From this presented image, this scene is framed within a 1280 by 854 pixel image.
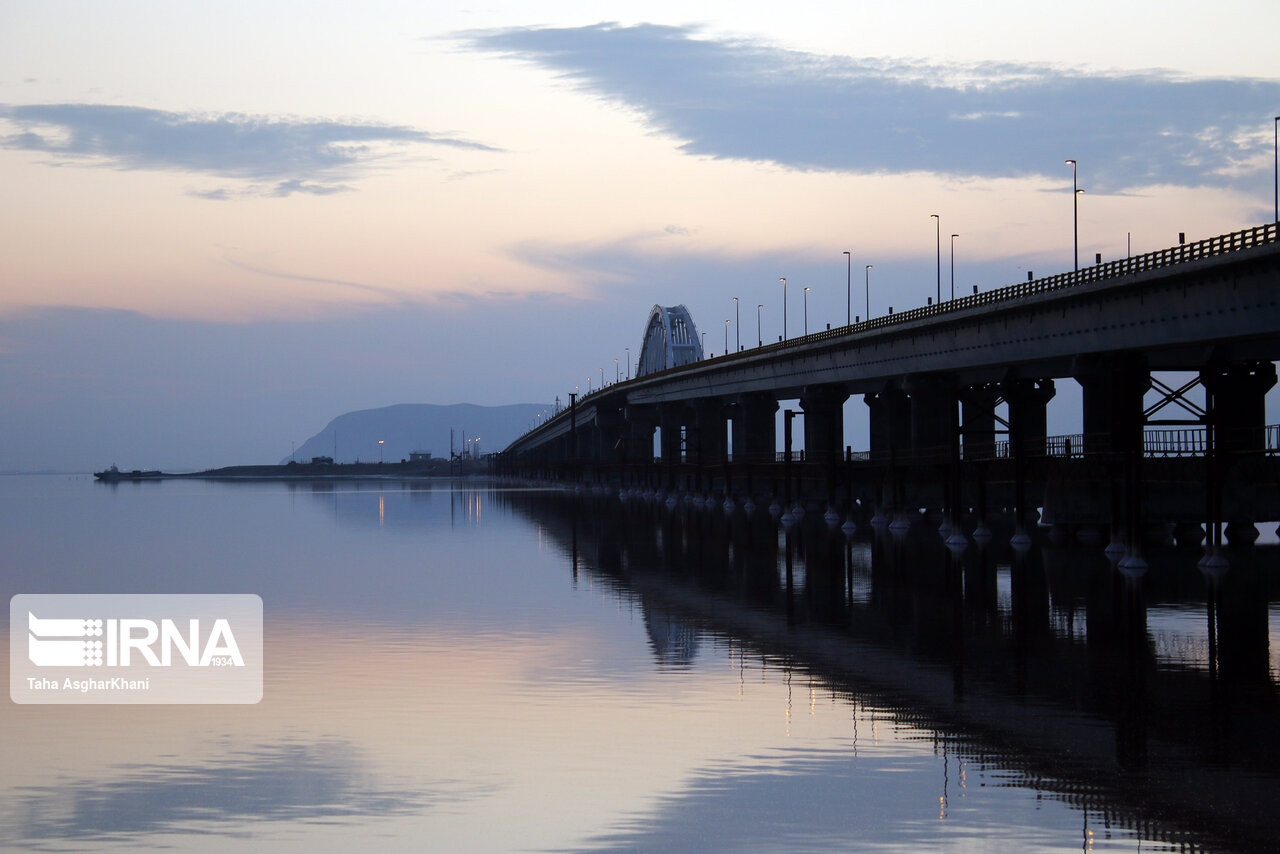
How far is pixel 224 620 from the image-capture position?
42312 mm

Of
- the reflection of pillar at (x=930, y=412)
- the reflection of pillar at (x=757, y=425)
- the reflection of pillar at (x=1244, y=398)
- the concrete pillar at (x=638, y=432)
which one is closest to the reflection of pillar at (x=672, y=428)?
the concrete pillar at (x=638, y=432)

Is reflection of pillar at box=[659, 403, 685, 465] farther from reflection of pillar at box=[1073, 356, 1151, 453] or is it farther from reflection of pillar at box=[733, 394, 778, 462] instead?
reflection of pillar at box=[1073, 356, 1151, 453]

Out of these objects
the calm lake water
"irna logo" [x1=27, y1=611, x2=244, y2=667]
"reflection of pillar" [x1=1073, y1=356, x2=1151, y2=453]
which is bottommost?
"irna logo" [x1=27, y1=611, x2=244, y2=667]

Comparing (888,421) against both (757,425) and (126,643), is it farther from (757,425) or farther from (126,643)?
(126,643)

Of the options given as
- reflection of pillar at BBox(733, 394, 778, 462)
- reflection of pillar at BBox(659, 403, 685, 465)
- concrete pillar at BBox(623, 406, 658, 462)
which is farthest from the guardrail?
concrete pillar at BBox(623, 406, 658, 462)

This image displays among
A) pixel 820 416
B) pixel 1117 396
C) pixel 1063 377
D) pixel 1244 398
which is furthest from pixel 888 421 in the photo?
Result: pixel 1117 396

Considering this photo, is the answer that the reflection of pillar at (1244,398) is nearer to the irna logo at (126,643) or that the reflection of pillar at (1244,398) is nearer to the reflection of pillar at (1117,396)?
the reflection of pillar at (1117,396)

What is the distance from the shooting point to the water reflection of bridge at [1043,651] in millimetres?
19297

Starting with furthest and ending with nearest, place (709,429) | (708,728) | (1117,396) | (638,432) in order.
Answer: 1. (638,432)
2. (709,429)
3. (1117,396)
4. (708,728)

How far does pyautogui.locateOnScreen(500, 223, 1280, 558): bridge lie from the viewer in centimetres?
5281

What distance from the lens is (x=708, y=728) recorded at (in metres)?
23.5

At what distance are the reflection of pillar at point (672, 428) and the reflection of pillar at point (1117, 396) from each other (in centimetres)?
8192

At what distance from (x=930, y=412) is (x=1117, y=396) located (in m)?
31.1

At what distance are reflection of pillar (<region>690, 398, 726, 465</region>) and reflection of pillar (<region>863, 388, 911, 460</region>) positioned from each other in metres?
32.3
